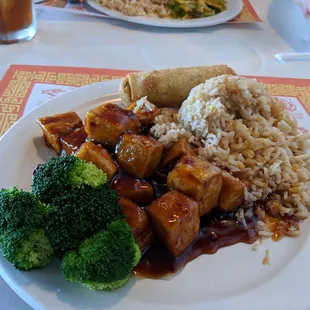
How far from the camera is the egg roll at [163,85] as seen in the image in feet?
7.27

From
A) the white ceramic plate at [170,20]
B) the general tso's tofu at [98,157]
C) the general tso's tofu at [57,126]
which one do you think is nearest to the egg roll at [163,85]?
the general tso's tofu at [57,126]

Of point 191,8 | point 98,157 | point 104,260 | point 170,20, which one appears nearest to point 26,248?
point 104,260

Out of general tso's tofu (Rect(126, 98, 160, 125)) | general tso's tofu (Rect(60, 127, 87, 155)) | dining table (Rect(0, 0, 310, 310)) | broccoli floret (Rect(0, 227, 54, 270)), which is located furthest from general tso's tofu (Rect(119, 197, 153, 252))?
dining table (Rect(0, 0, 310, 310))

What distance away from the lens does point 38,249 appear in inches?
50.1

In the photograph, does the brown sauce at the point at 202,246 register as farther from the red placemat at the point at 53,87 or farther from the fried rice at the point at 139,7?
the fried rice at the point at 139,7

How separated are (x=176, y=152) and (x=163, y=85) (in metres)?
0.60

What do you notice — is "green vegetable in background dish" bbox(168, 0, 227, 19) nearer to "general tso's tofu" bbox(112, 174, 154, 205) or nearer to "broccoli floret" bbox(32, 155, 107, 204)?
"general tso's tofu" bbox(112, 174, 154, 205)

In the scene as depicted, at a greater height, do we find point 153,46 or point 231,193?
point 231,193

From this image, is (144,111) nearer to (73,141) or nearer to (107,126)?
(107,126)

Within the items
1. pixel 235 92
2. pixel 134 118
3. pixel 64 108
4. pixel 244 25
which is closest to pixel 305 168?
pixel 235 92

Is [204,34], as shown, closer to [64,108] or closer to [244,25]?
[244,25]

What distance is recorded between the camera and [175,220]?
143 cm

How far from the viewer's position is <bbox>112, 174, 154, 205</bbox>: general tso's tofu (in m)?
1.61

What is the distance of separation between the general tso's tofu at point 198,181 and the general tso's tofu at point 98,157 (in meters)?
0.24
